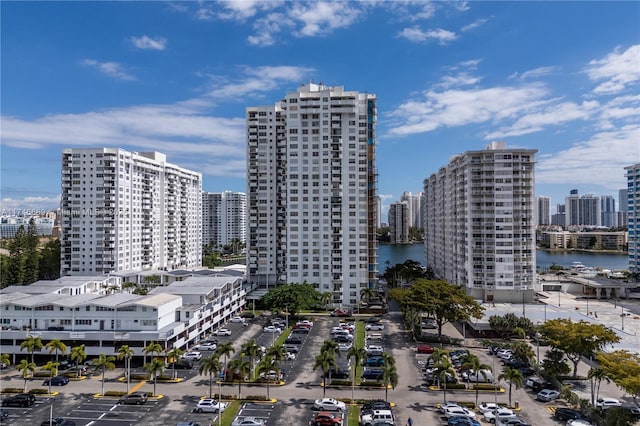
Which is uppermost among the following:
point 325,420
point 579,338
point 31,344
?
point 579,338

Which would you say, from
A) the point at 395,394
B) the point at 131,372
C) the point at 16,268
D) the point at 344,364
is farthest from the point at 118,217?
the point at 395,394

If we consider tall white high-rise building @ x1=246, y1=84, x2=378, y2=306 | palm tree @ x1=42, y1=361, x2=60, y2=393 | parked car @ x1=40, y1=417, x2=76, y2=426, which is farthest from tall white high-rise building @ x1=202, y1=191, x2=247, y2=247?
parked car @ x1=40, y1=417, x2=76, y2=426

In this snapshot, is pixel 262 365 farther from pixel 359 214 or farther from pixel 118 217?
pixel 118 217

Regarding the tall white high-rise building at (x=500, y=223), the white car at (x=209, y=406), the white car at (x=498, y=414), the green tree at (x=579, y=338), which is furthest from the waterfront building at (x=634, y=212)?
the white car at (x=209, y=406)

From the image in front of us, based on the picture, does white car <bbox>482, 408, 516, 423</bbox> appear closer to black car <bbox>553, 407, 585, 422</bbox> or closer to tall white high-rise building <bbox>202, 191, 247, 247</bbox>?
black car <bbox>553, 407, 585, 422</bbox>

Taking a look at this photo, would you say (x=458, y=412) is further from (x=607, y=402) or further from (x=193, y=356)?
(x=193, y=356)

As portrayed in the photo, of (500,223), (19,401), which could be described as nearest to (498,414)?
(19,401)
